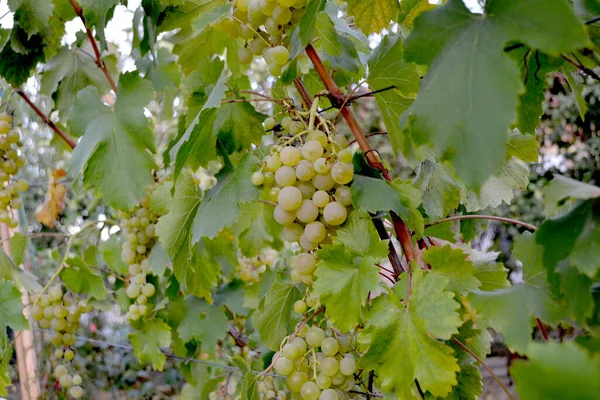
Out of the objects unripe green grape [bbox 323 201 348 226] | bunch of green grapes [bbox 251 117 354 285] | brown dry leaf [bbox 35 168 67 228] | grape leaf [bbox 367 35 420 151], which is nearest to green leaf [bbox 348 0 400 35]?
grape leaf [bbox 367 35 420 151]

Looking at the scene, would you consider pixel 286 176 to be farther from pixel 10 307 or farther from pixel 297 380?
pixel 10 307

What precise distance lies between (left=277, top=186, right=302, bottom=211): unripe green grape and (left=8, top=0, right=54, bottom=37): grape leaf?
75 centimetres

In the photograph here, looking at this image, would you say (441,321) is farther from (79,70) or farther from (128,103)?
(79,70)

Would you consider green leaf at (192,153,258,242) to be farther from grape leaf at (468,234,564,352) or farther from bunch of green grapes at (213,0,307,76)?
grape leaf at (468,234,564,352)

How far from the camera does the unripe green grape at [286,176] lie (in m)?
0.71

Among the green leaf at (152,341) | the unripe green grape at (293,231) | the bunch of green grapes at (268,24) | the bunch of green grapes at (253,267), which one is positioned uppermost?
the bunch of green grapes at (268,24)

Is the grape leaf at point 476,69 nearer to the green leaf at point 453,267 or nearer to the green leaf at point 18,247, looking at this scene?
the green leaf at point 453,267

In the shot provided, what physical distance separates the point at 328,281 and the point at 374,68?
13.6 inches

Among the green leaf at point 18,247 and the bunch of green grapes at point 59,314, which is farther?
the green leaf at point 18,247

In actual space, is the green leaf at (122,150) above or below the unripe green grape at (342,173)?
above

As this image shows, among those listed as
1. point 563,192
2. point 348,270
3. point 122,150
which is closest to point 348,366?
point 348,270

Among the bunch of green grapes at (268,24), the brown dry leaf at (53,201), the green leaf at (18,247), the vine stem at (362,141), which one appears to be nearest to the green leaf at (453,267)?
the vine stem at (362,141)

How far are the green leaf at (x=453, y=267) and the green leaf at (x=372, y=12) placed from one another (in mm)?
375

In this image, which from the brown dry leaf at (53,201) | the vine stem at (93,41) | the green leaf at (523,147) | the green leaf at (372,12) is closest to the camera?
the green leaf at (372,12)
